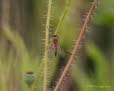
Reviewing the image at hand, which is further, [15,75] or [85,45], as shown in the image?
[85,45]

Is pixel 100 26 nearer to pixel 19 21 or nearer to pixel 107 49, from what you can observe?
pixel 107 49

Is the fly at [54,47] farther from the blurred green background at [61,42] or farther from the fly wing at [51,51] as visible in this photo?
the blurred green background at [61,42]

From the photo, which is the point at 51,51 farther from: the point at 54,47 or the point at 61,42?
the point at 61,42

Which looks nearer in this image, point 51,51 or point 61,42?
point 51,51

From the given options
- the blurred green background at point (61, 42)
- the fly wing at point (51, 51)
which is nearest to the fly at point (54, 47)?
the fly wing at point (51, 51)

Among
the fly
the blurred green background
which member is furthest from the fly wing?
the blurred green background

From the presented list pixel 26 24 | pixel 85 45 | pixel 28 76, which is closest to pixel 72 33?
pixel 85 45

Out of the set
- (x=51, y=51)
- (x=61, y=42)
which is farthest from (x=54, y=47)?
(x=61, y=42)

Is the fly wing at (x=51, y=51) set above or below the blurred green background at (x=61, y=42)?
above
